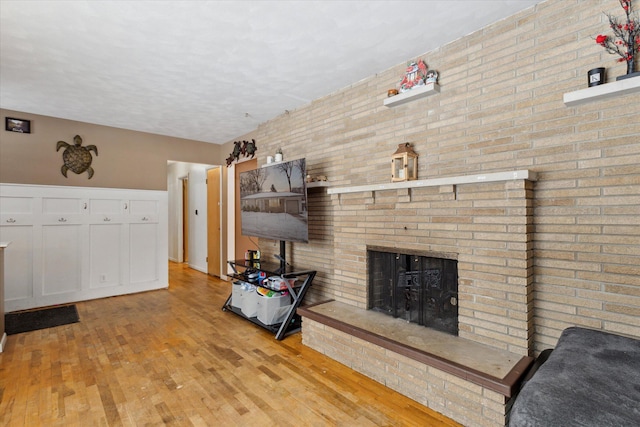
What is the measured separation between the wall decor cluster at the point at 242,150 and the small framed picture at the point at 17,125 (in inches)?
101

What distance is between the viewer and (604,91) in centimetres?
166

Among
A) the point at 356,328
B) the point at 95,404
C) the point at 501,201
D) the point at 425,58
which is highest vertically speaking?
the point at 425,58

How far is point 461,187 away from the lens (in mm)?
2168

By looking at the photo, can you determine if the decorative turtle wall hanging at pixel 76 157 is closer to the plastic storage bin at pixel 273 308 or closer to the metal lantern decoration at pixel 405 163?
the plastic storage bin at pixel 273 308

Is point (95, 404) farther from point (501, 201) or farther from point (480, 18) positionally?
point (480, 18)

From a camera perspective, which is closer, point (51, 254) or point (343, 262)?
point (343, 262)

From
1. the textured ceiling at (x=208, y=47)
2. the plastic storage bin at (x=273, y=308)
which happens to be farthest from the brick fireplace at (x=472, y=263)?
the textured ceiling at (x=208, y=47)

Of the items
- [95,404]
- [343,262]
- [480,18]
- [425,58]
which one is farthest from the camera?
[343,262]

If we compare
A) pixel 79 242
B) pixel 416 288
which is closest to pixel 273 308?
pixel 416 288

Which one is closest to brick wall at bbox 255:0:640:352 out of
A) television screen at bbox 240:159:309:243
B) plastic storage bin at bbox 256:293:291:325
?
television screen at bbox 240:159:309:243

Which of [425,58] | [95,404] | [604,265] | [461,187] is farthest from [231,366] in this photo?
[425,58]

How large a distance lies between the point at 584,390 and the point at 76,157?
5527mm

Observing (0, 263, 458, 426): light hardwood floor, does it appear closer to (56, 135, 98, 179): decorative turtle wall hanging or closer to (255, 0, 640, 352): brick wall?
(255, 0, 640, 352): brick wall

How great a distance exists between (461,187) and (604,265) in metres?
0.87
